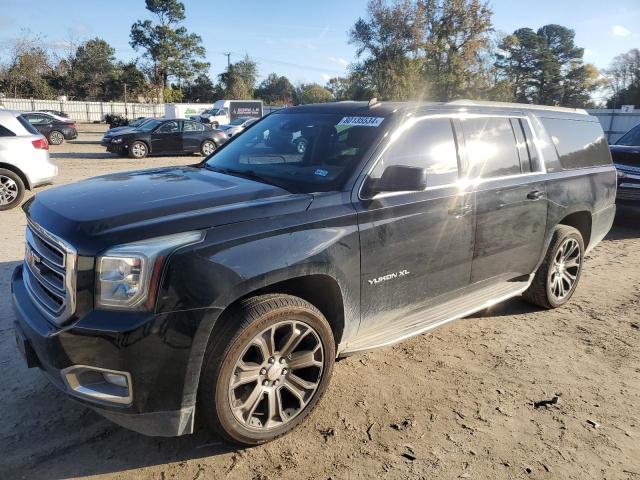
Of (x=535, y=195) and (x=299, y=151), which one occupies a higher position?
(x=299, y=151)

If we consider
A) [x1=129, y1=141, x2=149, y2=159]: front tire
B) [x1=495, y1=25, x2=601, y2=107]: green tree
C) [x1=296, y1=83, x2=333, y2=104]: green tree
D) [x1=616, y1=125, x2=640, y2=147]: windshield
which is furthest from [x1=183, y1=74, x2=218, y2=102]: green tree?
[x1=616, y1=125, x2=640, y2=147]: windshield

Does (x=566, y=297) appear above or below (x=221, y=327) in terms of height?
below

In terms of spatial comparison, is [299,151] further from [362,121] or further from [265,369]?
[265,369]

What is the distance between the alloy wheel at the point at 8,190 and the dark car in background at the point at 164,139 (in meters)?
10.1

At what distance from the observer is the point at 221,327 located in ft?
8.60

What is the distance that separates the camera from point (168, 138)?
19.5 meters

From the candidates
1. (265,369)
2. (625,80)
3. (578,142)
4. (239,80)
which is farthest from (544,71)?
(265,369)

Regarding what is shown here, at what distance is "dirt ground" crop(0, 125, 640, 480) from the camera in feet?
9.04

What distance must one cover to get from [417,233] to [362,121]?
0.90m

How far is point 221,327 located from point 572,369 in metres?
2.85

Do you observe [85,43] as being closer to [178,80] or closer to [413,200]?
[178,80]

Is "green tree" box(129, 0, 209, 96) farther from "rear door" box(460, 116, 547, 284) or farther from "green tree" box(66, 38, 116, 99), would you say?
"rear door" box(460, 116, 547, 284)

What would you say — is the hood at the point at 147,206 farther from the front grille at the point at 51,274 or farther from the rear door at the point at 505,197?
the rear door at the point at 505,197

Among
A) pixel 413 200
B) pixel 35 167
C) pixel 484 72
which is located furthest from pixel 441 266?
pixel 484 72
